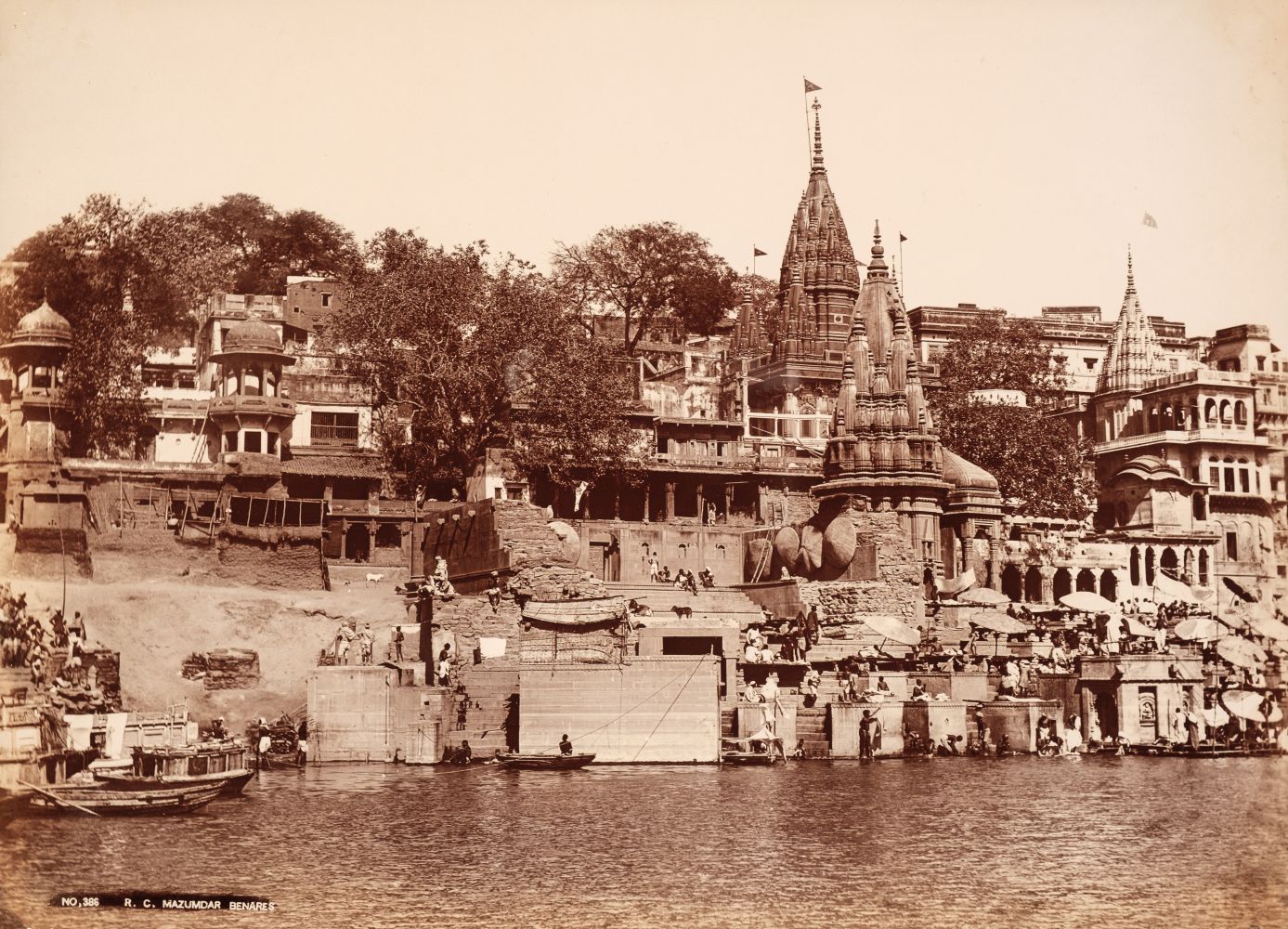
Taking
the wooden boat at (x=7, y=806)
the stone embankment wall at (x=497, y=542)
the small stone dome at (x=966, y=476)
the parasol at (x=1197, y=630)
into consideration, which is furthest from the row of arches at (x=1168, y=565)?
the wooden boat at (x=7, y=806)

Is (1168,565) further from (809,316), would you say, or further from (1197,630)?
(809,316)

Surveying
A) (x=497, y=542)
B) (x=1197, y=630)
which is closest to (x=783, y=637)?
(x=497, y=542)

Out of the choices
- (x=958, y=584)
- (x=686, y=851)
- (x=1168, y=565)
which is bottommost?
(x=686, y=851)

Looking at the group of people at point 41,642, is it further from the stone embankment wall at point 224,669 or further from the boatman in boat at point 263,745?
the boatman in boat at point 263,745

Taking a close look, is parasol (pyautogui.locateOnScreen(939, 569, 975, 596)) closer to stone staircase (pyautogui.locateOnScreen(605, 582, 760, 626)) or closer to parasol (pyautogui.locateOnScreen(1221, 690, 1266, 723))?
stone staircase (pyautogui.locateOnScreen(605, 582, 760, 626))

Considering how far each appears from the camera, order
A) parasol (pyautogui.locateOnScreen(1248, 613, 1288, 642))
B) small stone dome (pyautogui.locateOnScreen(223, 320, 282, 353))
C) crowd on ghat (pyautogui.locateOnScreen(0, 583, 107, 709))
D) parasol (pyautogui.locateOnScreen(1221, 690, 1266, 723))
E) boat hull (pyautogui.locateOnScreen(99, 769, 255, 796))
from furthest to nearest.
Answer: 1. small stone dome (pyautogui.locateOnScreen(223, 320, 282, 353))
2. parasol (pyautogui.locateOnScreen(1248, 613, 1288, 642))
3. parasol (pyautogui.locateOnScreen(1221, 690, 1266, 723))
4. crowd on ghat (pyautogui.locateOnScreen(0, 583, 107, 709))
5. boat hull (pyautogui.locateOnScreen(99, 769, 255, 796))

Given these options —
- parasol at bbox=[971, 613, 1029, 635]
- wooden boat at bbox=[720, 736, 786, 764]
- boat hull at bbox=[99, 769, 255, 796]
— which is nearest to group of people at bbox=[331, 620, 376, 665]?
boat hull at bbox=[99, 769, 255, 796]
